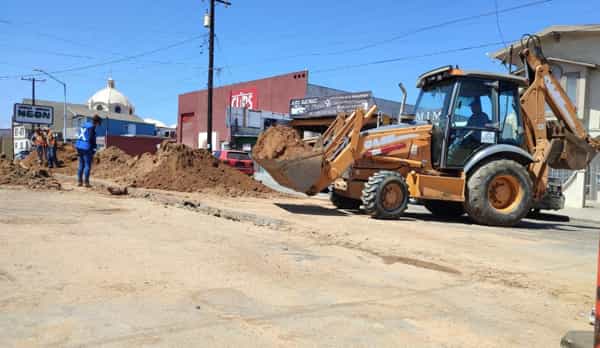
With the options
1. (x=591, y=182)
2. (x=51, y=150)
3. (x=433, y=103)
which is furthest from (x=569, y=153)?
(x=51, y=150)

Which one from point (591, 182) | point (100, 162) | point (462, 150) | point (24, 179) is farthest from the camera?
point (100, 162)

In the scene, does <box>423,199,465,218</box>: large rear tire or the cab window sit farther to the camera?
<box>423,199,465,218</box>: large rear tire

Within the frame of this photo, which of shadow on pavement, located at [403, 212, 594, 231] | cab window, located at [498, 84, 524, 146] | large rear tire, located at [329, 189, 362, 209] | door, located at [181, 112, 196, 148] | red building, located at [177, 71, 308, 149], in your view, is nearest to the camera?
cab window, located at [498, 84, 524, 146]

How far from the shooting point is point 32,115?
3638 cm

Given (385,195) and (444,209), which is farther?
(444,209)

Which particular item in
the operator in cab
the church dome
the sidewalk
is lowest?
the sidewalk

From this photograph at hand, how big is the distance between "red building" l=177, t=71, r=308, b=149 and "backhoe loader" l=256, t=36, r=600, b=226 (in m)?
30.4

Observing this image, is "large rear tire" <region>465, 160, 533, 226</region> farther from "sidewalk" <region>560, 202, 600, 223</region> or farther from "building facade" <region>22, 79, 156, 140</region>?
"building facade" <region>22, 79, 156, 140</region>

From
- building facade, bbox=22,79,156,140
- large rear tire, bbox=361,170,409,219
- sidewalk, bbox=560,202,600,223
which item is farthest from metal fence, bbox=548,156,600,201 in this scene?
building facade, bbox=22,79,156,140

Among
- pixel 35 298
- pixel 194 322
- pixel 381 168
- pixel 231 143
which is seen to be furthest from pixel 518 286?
pixel 231 143

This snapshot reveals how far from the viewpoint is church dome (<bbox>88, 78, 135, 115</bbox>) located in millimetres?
93125

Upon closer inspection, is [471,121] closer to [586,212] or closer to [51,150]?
[586,212]

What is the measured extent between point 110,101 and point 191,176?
87.5 meters

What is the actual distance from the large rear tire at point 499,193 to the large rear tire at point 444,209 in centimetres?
135
